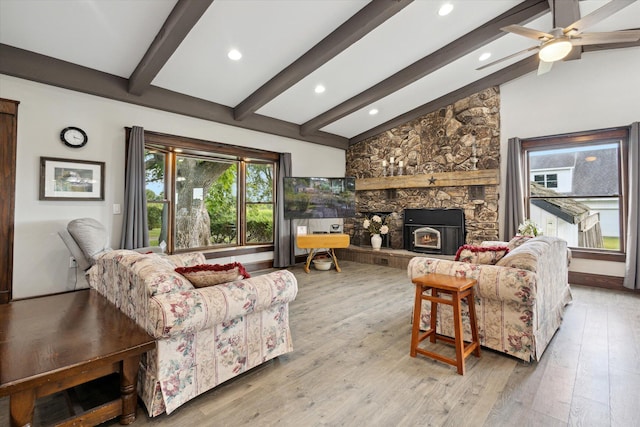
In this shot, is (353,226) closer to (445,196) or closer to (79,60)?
(445,196)

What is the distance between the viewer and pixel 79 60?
3.39m

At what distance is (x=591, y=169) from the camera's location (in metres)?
4.55

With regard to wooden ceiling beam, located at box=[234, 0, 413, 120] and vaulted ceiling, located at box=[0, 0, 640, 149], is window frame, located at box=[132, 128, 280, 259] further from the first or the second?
wooden ceiling beam, located at box=[234, 0, 413, 120]

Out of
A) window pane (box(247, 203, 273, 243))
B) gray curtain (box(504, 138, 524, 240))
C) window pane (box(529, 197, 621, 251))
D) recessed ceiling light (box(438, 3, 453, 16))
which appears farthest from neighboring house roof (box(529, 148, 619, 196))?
window pane (box(247, 203, 273, 243))

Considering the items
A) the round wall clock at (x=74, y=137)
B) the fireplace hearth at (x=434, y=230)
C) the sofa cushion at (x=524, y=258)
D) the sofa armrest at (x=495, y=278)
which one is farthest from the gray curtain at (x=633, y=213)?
the round wall clock at (x=74, y=137)

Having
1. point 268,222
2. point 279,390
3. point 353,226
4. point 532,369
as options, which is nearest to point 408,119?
point 353,226

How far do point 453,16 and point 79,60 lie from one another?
4311 millimetres

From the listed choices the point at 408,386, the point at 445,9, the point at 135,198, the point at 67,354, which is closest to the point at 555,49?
the point at 445,9

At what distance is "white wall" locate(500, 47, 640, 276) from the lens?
13.6ft

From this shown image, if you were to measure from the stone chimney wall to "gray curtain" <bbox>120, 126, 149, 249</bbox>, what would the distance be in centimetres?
431

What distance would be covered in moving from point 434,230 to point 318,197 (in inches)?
90.2

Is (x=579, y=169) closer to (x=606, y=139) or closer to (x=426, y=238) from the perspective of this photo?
(x=606, y=139)

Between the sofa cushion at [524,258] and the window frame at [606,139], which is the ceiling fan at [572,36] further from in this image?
the window frame at [606,139]

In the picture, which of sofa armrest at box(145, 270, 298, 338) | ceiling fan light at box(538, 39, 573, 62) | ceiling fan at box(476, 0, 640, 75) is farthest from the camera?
ceiling fan light at box(538, 39, 573, 62)
